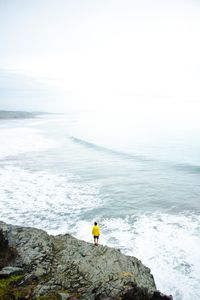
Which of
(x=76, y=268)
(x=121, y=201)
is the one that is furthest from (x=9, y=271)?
(x=121, y=201)

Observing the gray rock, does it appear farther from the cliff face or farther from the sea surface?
the sea surface

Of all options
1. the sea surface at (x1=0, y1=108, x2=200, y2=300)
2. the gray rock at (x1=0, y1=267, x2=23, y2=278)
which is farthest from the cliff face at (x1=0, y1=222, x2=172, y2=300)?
the sea surface at (x1=0, y1=108, x2=200, y2=300)

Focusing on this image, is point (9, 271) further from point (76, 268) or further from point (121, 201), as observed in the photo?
point (121, 201)

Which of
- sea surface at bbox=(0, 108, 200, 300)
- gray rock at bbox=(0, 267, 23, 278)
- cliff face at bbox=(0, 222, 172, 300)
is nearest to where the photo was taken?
cliff face at bbox=(0, 222, 172, 300)

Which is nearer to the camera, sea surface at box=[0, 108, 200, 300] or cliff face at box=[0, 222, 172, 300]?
cliff face at box=[0, 222, 172, 300]

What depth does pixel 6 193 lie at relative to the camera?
1022 inches

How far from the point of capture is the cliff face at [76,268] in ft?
31.8

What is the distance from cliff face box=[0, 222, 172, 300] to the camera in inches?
381

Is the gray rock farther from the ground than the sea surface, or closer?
farther from the ground

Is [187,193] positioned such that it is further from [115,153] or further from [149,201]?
[115,153]

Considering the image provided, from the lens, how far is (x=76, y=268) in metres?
10.9

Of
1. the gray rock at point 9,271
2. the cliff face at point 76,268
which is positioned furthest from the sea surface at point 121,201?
the gray rock at point 9,271

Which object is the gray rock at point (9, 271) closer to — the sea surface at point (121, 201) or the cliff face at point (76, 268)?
the cliff face at point (76, 268)

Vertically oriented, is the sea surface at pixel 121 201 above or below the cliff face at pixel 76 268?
below
